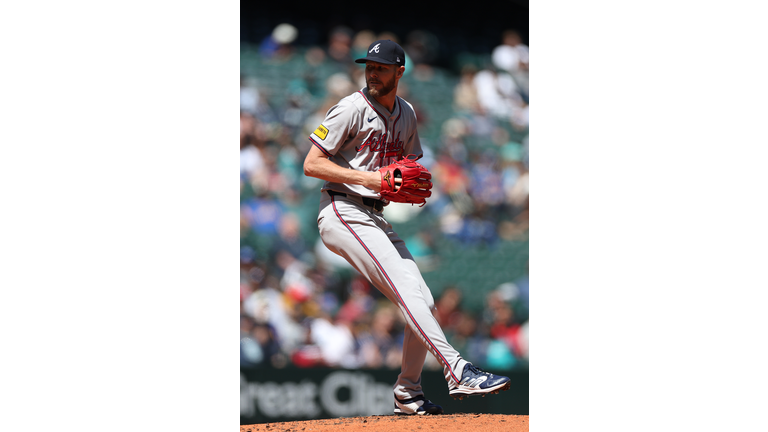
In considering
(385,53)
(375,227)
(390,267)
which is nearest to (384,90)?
(385,53)

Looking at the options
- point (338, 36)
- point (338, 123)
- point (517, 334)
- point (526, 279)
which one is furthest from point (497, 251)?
point (338, 123)

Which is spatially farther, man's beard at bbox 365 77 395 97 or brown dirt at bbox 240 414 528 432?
man's beard at bbox 365 77 395 97

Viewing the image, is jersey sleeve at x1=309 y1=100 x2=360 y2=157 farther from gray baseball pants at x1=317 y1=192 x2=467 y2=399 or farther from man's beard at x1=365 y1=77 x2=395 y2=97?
gray baseball pants at x1=317 y1=192 x2=467 y2=399

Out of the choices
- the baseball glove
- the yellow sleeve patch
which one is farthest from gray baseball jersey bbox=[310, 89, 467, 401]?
the baseball glove

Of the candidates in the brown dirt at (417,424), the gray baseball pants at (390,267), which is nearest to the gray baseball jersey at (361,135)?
the gray baseball pants at (390,267)

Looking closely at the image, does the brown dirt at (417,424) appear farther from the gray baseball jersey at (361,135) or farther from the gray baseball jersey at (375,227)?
the gray baseball jersey at (361,135)

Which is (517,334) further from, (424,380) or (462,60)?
(462,60)

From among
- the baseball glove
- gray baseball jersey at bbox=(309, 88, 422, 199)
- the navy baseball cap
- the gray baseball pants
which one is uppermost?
the navy baseball cap

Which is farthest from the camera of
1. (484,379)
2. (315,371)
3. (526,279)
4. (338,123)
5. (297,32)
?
(526,279)
